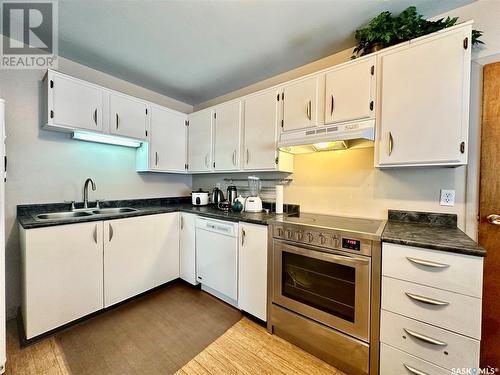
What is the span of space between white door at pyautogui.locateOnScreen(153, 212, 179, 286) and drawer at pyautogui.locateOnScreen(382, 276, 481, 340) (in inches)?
83.5

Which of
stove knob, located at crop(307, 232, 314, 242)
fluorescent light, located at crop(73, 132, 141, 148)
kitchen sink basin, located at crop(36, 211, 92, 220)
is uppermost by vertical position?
fluorescent light, located at crop(73, 132, 141, 148)

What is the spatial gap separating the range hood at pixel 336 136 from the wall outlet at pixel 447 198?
0.63 m

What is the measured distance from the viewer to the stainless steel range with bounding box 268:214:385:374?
1300 millimetres

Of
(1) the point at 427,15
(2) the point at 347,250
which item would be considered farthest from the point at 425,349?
(1) the point at 427,15

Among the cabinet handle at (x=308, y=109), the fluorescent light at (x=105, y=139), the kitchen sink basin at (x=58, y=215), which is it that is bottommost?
the kitchen sink basin at (x=58, y=215)

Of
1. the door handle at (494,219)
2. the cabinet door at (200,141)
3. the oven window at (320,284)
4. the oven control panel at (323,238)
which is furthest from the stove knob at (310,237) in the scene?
the cabinet door at (200,141)

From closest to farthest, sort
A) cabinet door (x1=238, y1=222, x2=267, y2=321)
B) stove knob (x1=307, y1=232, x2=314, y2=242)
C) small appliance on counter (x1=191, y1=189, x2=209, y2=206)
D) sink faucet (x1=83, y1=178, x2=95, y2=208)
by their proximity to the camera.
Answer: stove knob (x1=307, y1=232, x2=314, y2=242) < cabinet door (x1=238, y1=222, x2=267, y2=321) < sink faucet (x1=83, y1=178, x2=95, y2=208) < small appliance on counter (x1=191, y1=189, x2=209, y2=206)

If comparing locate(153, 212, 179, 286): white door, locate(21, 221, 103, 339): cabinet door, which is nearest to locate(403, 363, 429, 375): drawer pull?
locate(153, 212, 179, 286): white door

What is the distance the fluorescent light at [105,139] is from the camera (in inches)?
83.5

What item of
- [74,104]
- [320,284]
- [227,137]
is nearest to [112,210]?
[74,104]

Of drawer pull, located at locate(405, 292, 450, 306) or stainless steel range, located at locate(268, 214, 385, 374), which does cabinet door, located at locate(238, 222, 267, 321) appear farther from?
drawer pull, located at locate(405, 292, 450, 306)

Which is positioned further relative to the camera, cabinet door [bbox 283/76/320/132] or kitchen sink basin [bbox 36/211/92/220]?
kitchen sink basin [bbox 36/211/92/220]

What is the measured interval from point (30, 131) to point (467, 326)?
11.6 feet

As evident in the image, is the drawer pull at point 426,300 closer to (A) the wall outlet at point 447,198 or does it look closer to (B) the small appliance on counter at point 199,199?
(A) the wall outlet at point 447,198
